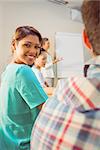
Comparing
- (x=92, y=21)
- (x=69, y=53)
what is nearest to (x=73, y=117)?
(x=92, y=21)

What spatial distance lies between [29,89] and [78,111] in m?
0.65

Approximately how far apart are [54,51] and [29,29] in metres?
2.98

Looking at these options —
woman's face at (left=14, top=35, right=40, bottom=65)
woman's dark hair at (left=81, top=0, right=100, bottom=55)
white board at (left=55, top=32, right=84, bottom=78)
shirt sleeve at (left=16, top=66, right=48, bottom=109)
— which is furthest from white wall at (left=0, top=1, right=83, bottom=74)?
woman's dark hair at (left=81, top=0, right=100, bottom=55)

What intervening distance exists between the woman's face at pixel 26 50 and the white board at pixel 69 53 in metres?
2.98

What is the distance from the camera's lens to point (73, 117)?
0.54 m

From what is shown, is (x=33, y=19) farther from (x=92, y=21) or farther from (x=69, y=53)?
(x=92, y=21)

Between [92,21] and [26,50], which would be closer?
[92,21]

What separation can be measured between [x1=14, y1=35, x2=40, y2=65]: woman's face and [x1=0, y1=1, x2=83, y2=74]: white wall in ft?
9.73

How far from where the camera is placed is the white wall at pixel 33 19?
4.25m

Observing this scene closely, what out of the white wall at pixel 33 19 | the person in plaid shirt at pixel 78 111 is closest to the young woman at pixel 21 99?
the person in plaid shirt at pixel 78 111

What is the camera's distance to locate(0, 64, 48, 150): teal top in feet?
3.82

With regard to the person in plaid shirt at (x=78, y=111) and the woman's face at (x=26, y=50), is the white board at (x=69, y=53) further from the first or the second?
the person in plaid shirt at (x=78, y=111)

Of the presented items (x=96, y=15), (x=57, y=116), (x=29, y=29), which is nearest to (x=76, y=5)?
(x=96, y=15)

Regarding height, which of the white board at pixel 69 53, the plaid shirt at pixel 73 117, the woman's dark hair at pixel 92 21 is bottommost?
the white board at pixel 69 53
